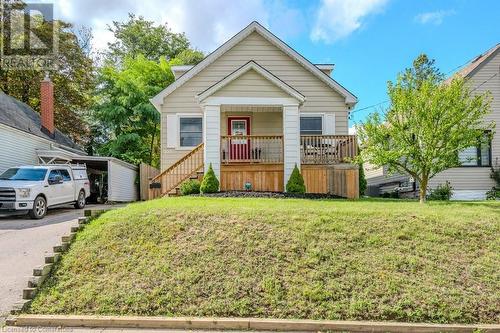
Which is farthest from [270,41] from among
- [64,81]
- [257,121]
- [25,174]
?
[64,81]

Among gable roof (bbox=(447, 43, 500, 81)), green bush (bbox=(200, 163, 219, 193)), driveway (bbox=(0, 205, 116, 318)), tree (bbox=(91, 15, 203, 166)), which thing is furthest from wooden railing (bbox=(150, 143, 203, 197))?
tree (bbox=(91, 15, 203, 166))

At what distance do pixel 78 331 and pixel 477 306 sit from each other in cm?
562

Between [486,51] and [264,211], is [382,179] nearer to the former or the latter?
[486,51]

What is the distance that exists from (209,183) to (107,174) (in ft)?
39.9

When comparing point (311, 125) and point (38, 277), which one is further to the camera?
point (311, 125)

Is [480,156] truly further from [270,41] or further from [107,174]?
[107,174]

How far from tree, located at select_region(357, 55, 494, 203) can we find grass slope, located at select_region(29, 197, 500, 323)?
8.66 feet

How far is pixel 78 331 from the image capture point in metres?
5.14

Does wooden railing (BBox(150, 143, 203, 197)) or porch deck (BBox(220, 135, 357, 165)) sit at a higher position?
porch deck (BBox(220, 135, 357, 165))

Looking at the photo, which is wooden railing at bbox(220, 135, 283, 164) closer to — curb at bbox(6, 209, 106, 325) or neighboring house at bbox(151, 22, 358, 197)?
neighboring house at bbox(151, 22, 358, 197)

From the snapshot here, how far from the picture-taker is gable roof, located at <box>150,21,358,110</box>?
15.8 metres

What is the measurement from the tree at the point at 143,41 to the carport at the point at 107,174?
1733 centimetres

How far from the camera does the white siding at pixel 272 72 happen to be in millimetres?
15977

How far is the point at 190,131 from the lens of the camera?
1605cm
